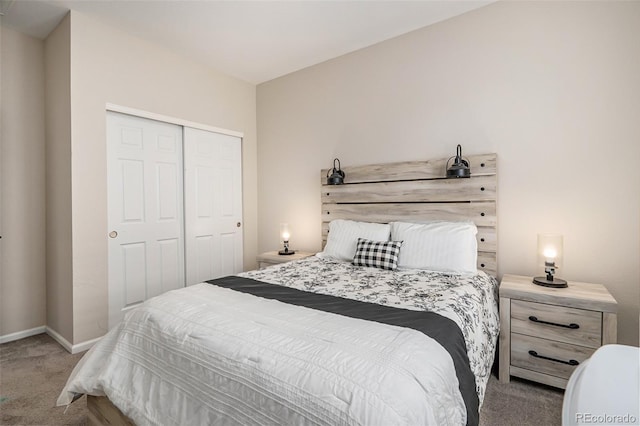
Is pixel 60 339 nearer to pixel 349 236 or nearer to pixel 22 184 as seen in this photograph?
pixel 22 184

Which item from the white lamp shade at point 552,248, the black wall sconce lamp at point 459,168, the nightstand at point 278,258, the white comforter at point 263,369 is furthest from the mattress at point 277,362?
the nightstand at point 278,258

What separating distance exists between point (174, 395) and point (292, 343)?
571mm

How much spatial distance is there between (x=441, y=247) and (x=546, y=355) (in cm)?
90

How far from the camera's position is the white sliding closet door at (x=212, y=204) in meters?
3.46

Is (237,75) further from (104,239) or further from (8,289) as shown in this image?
(8,289)

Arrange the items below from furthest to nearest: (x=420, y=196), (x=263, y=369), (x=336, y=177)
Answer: (x=336, y=177), (x=420, y=196), (x=263, y=369)

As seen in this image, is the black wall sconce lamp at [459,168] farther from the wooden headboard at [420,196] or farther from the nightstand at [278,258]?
the nightstand at [278,258]

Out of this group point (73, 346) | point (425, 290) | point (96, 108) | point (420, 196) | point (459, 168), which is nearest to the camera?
point (425, 290)

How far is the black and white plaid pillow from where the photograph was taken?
2.43 meters

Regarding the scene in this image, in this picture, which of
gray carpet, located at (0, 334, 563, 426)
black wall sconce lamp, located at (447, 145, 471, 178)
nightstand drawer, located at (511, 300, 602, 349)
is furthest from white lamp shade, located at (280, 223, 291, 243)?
nightstand drawer, located at (511, 300, 602, 349)

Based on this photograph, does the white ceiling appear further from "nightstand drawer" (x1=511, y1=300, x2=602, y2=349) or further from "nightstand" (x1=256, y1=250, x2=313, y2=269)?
"nightstand drawer" (x1=511, y1=300, x2=602, y2=349)

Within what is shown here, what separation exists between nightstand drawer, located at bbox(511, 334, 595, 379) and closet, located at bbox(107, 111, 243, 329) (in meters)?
3.03

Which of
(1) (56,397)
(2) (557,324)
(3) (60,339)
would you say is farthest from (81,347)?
(2) (557,324)

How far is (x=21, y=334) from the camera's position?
2.87 metres
